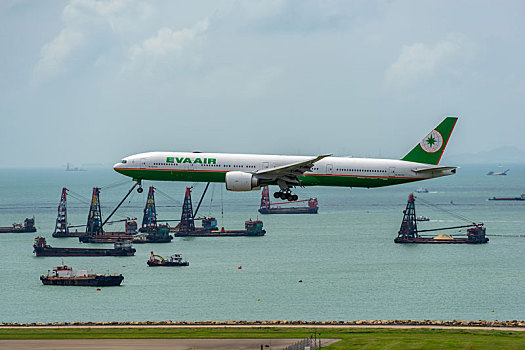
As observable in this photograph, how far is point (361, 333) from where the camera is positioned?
332 feet

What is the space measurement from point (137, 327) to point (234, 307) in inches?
1603

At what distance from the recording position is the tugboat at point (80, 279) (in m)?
182

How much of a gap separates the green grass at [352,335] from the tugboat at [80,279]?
7006 cm

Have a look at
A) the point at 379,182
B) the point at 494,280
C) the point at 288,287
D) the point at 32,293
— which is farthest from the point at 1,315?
the point at 494,280

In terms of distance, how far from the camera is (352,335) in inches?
3915

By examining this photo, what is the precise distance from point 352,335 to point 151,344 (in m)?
25.8

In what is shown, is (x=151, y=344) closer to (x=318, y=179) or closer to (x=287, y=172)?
(x=287, y=172)

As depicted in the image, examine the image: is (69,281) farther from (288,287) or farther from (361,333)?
(361,333)

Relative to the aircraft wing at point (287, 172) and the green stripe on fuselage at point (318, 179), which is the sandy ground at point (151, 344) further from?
the aircraft wing at point (287, 172)

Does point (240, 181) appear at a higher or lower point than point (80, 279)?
higher

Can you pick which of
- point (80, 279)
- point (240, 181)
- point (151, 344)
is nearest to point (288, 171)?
point (240, 181)

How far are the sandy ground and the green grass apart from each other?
3.60 metres

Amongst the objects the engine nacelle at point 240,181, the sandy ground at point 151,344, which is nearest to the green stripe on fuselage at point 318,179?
the engine nacelle at point 240,181

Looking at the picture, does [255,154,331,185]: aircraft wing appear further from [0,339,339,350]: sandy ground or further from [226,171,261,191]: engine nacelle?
[0,339,339,350]: sandy ground
